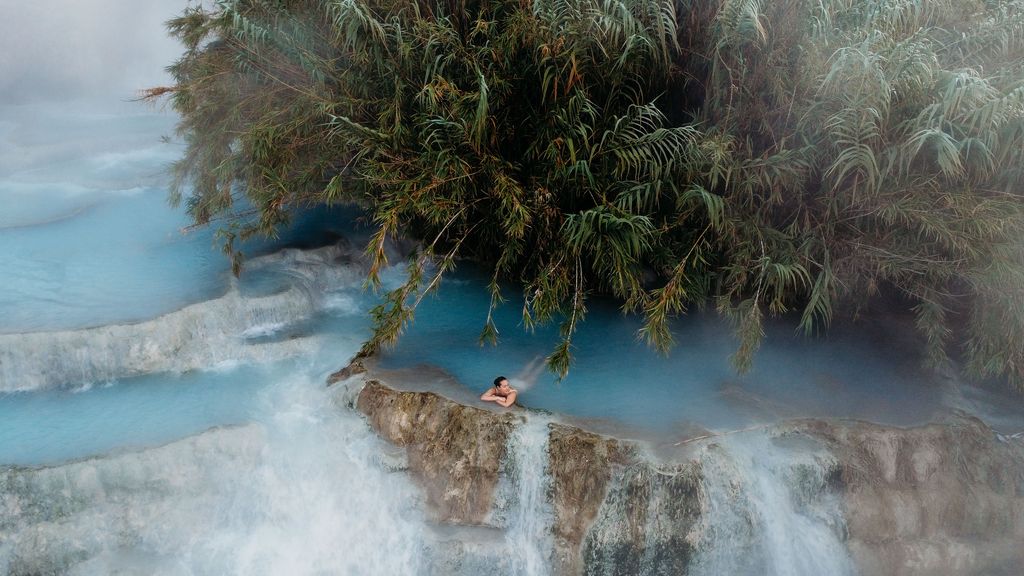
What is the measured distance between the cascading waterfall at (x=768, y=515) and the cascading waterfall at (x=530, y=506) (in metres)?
1.64

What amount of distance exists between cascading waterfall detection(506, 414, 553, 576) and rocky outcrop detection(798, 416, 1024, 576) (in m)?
3.18

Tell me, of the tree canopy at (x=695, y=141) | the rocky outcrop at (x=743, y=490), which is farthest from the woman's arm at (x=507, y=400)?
the tree canopy at (x=695, y=141)

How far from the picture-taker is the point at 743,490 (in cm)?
737

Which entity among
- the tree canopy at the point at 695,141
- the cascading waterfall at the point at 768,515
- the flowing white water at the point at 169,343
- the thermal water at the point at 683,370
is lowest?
the cascading waterfall at the point at 768,515

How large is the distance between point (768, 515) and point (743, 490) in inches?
16.5

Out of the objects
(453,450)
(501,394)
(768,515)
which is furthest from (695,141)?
(453,450)

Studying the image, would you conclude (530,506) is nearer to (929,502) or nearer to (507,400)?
(507,400)

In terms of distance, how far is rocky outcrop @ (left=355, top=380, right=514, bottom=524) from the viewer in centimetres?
750

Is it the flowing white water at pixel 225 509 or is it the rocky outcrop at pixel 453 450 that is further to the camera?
the rocky outcrop at pixel 453 450

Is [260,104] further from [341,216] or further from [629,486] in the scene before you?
[629,486]

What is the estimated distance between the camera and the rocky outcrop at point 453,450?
7500mm

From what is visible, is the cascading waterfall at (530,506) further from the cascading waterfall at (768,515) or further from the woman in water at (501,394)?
the cascading waterfall at (768,515)

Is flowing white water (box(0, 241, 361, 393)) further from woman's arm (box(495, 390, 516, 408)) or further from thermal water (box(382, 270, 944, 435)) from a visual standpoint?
woman's arm (box(495, 390, 516, 408))

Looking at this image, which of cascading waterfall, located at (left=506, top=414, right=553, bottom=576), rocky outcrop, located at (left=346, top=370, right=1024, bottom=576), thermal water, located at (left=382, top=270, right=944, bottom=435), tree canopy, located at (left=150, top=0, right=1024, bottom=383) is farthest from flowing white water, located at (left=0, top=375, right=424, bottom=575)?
tree canopy, located at (left=150, top=0, right=1024, bottom=383)
